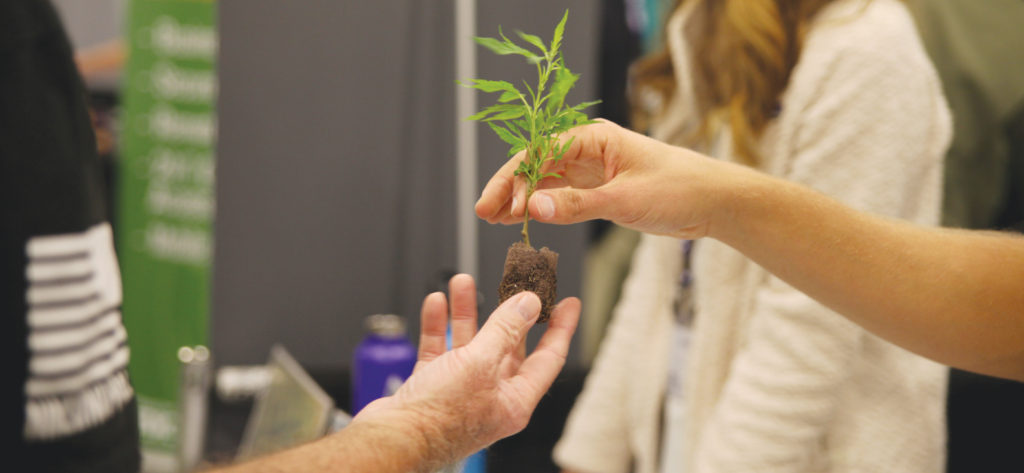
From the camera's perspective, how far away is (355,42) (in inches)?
84.8

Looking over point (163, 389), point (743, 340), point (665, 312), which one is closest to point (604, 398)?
point (665, 312)

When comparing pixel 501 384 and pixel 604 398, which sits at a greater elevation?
pixel 501 384

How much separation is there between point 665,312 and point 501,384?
596 mm

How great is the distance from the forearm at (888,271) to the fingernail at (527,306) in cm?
25

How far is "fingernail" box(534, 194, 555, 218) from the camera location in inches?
31.6

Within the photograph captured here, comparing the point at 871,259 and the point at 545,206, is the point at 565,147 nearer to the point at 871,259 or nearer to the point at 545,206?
the point at 545,206

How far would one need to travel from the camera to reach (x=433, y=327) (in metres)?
0.90

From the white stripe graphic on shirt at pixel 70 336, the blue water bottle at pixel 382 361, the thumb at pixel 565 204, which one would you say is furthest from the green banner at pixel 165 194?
the thumb at pixel 565 204

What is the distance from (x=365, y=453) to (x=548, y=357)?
0.75 ft

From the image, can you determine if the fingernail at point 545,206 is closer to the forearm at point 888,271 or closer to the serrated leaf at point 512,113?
the serrated leaf at point 512,113

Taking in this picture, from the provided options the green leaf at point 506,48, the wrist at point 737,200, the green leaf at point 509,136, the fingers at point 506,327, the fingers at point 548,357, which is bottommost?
the fingers at point 548,357

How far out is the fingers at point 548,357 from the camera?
2.85 feet

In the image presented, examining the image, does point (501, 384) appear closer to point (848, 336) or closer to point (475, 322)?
point (475, 322)

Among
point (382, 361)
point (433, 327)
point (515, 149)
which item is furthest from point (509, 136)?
point (382, 361)
